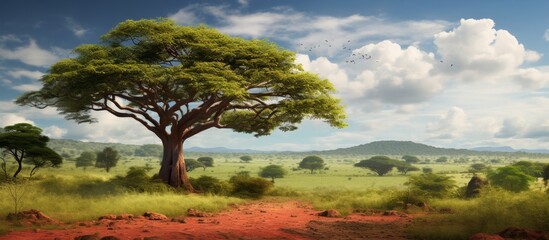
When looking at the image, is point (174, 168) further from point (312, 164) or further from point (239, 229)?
point (312, 164)

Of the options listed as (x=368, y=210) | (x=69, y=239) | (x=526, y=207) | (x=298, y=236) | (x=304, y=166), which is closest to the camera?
(x=69, y=239)

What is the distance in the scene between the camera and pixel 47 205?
58.7 ft

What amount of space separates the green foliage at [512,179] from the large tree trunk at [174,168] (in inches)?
1023

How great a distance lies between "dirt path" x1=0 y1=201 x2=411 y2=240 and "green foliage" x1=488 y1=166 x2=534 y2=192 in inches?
842

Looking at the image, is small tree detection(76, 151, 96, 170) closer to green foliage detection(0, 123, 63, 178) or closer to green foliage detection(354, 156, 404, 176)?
green foliage detection(354, 156, 404, 176)

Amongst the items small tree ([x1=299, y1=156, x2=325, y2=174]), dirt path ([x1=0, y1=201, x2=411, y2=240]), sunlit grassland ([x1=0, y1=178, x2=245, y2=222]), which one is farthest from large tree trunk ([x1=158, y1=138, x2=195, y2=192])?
small tree ([x1=299, y1=156, x2=325, y2=174])

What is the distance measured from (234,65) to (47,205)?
47.1 ft

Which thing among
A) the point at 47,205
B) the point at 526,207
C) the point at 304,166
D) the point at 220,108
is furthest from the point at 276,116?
the point at 304,166

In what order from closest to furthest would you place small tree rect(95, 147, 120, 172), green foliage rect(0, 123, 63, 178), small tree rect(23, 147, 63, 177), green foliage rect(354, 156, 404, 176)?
1. green foliage rect(0, 123, 63, 178)
2. small tree rect(23, 147, 63, 177)
3. small tree rect(95, 147, 120, 172)
4. green foliage rect(354, 156, 404, 176)

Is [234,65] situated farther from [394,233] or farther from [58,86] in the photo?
[394,233]

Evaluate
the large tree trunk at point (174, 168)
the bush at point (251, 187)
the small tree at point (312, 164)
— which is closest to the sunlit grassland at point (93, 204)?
the large tree trunk at point (174, 168)

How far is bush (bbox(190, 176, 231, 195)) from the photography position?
29.7 meters

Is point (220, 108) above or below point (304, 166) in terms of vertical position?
above

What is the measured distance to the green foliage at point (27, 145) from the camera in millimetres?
31750
